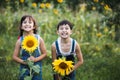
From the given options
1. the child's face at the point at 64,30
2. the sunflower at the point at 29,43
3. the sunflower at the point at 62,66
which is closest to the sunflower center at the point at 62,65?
the sunflower at the point at 62,66

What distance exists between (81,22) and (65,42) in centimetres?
423

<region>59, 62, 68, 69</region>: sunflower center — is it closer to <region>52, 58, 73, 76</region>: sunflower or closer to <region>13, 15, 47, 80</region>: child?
<region>52, 58, 73, 76</region>: sunflower

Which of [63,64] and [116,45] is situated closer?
[63,64]

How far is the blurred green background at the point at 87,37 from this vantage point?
17.6ft

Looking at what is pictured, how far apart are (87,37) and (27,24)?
3.97m

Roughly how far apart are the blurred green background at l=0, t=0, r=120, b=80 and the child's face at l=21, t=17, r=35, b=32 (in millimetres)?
1086

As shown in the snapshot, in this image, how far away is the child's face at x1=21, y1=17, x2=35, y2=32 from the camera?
3949 mm

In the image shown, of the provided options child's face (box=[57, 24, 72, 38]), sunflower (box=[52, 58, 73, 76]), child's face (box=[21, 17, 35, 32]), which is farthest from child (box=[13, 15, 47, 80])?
sunflower (box=[52, 58, 73, 76])

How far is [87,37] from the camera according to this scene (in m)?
7.80

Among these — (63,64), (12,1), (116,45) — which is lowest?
(116,45)

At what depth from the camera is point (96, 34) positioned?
7.70m

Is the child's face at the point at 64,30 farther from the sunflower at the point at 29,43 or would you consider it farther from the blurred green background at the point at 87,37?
the blurred green background at the point at 87,37

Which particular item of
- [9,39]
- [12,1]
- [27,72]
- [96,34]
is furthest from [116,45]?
[27,72]

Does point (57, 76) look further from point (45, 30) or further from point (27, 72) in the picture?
point (45, 30)
